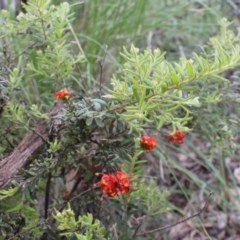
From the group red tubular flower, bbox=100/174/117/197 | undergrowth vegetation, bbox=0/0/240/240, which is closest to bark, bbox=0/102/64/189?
undergrowth vegetation, bbox=0/0/240/240

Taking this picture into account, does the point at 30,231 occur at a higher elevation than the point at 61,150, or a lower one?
lower

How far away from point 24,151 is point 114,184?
229mm

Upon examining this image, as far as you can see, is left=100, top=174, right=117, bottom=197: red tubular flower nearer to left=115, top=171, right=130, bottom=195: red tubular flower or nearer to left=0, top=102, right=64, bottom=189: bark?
left=115, top=171, right=130, bottom=195: red tubular flower

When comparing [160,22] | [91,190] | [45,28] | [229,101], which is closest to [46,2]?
[45,28]

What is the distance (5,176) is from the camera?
46.0 inches

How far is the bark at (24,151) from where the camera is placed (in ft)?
3.84

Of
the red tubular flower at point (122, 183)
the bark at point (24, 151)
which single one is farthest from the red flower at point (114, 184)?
the bark at point (24, 151)

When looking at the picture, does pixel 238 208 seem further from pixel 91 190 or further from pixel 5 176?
pixel 5 176

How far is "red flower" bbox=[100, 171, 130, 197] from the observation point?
1.14 meters

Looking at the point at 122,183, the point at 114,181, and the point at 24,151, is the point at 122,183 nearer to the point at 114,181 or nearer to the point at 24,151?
the point at 114,181

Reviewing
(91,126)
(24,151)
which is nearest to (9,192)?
(24,151)

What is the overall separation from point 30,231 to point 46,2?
534 mm

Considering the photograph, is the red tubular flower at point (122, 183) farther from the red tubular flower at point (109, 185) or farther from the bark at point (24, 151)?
the bark at point (24, 151)

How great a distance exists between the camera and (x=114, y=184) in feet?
3.77
